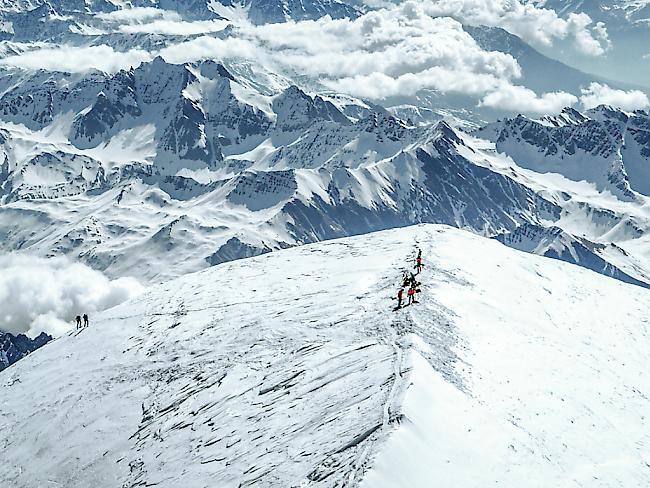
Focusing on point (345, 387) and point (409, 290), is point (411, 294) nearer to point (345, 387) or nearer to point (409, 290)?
point (409, 290)

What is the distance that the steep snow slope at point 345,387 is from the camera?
3591 cm

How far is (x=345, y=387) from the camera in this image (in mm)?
41938

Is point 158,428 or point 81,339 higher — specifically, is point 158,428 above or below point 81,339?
above

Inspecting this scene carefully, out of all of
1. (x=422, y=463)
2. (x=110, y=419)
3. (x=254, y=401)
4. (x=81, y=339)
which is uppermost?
(x=422, y=463)

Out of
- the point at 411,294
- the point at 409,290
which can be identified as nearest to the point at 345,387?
the point at 409,290

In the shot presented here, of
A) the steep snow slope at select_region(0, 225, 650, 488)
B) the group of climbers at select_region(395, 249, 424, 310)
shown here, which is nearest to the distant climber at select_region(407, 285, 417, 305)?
the group of climbers at select_region(395, 249, 424, 310)

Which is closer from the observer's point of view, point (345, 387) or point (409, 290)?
point (345, 387)

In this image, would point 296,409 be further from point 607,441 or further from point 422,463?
point 607,441

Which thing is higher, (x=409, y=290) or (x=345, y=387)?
(x=409, y=290)

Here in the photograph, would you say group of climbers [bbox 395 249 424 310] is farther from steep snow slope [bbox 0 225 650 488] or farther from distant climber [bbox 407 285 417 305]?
steep snow slope [bbox 0 225 650 488]

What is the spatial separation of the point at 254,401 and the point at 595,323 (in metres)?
36.4

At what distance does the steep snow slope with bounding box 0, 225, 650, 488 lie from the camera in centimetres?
3591

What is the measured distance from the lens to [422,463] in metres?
33.2

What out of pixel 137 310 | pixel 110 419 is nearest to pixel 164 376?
pixel 110 419
